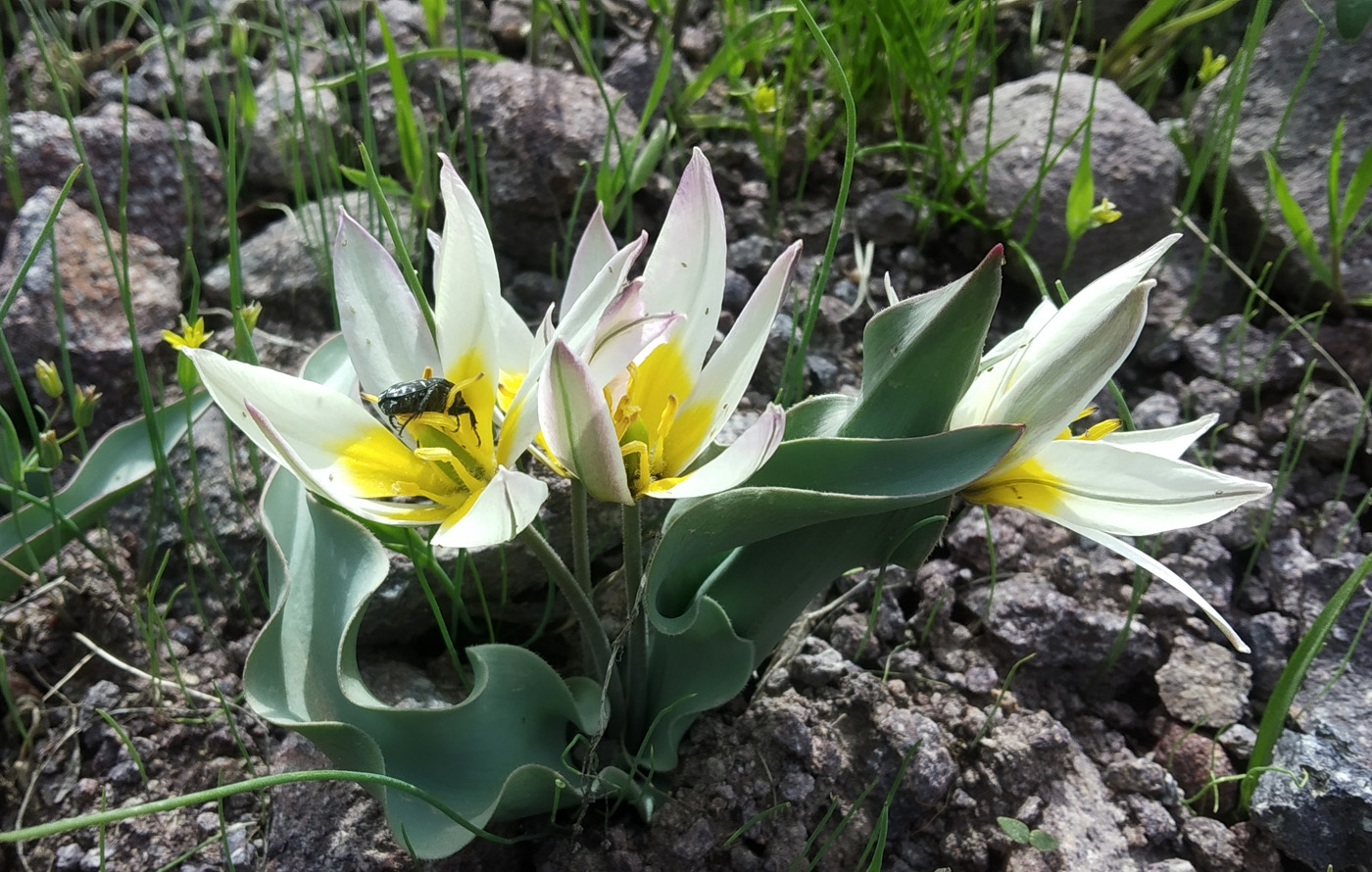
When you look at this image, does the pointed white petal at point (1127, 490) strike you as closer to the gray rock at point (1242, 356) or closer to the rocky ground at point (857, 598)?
the rocky ground at point (857, 598)

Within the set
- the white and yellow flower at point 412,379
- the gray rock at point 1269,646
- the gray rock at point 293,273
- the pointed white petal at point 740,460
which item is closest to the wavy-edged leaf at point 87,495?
the gray rock at point 293,273

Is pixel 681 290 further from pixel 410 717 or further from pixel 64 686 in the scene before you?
pixel 64 686

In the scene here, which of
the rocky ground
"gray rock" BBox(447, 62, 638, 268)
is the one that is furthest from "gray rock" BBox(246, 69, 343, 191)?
"gray rock" BBox(447, 62, 638, 268)

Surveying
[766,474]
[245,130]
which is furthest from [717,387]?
[245,130]

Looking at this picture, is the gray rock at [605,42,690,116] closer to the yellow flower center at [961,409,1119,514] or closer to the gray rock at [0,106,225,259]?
the gray rock at [0,106,225,259]

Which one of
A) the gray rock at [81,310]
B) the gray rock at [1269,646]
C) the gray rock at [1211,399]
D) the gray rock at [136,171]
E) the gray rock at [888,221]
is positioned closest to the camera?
the gray rock at [1269,646]

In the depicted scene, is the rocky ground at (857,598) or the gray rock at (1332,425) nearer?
the rocky ground at (857,598)

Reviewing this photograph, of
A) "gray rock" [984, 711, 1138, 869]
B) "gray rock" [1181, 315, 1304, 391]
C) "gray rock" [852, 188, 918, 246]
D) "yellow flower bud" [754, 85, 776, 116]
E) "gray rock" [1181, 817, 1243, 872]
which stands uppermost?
"yellow flower bud" [754, 85, 776, 116]

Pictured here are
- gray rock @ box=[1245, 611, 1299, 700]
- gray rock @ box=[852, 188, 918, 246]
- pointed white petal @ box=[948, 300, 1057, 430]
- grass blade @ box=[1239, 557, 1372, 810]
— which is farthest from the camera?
gray rock @ box=[852, 188, 918, 246]
